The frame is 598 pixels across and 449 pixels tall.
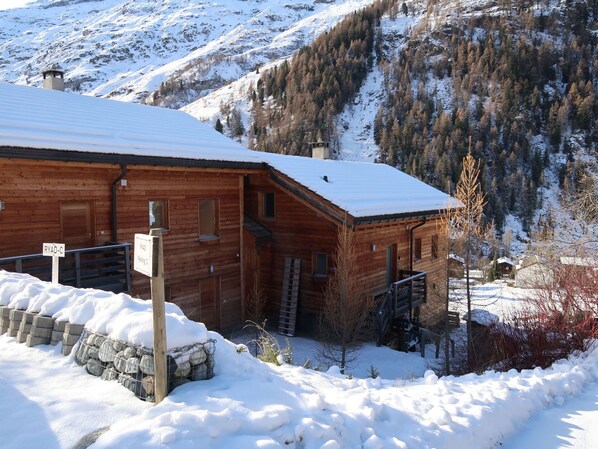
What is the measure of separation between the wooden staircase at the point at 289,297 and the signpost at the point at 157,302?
38.0 ft

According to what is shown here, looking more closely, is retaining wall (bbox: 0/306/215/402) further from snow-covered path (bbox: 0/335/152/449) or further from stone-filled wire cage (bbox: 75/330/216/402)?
snow-covered path (bbox: 0/335/152/449)

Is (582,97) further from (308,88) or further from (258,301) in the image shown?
(258,301)

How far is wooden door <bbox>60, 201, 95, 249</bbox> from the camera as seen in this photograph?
11234mm

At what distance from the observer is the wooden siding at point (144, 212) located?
33.7 feet

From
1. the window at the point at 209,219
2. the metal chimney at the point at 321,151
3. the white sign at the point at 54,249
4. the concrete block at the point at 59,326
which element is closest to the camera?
the concrete block at the point at 59,326

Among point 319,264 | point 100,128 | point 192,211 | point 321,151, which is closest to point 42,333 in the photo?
point 100,128

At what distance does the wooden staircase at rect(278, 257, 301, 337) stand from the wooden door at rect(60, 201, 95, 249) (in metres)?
6.68

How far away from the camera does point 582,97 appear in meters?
93.0

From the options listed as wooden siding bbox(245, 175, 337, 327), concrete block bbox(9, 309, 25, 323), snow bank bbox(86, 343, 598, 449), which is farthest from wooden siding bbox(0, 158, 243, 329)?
snow bank bbox(86, 343, 598, 449)

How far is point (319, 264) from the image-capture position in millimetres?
15867

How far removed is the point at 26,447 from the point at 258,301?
1215cm

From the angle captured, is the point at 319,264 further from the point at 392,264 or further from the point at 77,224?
the point at 77,224

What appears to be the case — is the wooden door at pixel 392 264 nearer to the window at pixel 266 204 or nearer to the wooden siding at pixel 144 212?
the window at pixel 266 204

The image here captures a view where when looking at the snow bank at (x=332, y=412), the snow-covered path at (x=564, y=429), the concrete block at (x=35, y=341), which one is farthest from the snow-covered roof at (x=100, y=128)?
the snow-covered path at (x=564, y=429)
